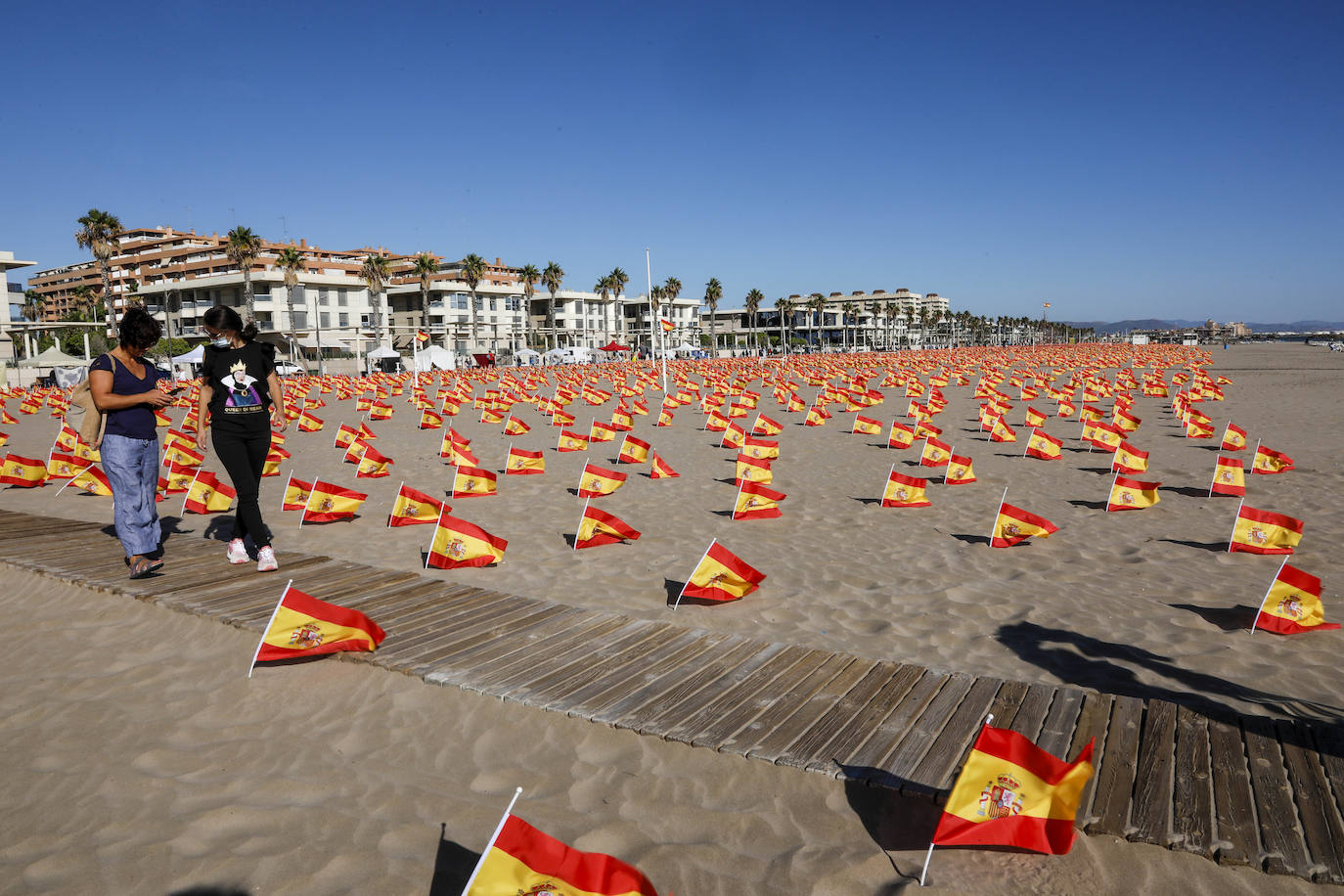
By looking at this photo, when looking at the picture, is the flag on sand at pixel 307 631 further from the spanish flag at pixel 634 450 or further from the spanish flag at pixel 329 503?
the spanish flag at pixel 634 450

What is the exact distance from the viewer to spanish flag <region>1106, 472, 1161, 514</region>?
9.78 m

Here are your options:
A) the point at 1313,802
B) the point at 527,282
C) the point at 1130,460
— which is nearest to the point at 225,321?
the point at 1313,802

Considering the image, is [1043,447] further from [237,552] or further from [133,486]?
[133,486]

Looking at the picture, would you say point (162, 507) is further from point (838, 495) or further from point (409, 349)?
point (409, 349)

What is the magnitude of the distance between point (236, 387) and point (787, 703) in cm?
451

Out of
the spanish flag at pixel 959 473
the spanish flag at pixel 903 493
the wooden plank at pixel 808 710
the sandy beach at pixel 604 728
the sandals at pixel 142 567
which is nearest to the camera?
the sandy beach at pixel 604 728

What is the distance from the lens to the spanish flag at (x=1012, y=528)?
8.04 m

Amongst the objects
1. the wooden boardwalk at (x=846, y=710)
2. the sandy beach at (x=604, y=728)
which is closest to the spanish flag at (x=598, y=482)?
the sandy beach at (x=604, y=728)

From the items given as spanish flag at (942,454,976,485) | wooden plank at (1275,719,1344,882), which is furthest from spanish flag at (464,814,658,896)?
spanish flag at (942,454,976,485)

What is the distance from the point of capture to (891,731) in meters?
3.87

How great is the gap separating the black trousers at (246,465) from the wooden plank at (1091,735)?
5.57 m

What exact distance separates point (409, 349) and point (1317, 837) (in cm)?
8150

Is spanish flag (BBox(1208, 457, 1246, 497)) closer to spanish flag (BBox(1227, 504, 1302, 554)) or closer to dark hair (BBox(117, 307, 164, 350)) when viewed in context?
spanish flag (BBox(1227, 504, 1302, 554))

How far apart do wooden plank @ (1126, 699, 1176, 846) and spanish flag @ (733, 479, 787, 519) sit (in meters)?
5.88
